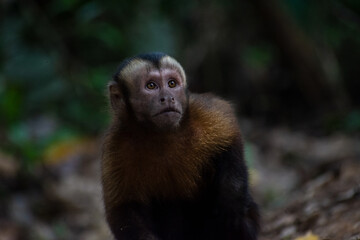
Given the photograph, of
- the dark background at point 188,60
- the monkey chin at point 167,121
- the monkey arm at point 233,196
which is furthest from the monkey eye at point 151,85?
the dark background at point 188,60

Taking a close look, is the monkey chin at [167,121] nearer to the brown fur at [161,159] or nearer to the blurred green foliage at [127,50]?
the brown fur at [161,159]

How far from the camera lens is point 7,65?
948 centimetres

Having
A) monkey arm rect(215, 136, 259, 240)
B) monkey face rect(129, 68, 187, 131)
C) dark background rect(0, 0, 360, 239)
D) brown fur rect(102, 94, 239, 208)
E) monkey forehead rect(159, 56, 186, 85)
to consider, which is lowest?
monkey arm rect(215, 136, 259, 240)

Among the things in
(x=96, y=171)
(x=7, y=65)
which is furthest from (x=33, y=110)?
(x=96, y=171)

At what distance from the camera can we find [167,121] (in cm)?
402

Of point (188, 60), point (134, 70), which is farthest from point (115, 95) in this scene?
point (188, 60)

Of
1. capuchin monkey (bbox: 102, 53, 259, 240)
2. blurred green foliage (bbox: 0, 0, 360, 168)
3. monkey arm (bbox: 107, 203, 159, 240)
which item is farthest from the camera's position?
blurred green foliage (bbox: 0, 0, 360, 168)

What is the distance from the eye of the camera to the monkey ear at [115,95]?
4387 millimetres

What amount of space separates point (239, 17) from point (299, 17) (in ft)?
13.2

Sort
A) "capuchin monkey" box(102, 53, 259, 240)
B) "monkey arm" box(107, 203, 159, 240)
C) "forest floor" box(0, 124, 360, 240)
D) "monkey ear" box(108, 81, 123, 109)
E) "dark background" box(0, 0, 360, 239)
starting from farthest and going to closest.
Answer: "dark background" box(0, 0, 360, 239) < "forest floor" box(0, 124, 360, 240) < "monkey ear" box(108, 81, 123, 109) < "capuchin monkey" box(102, 53, 259, 240) < "monkey arm" box(107, 203, 159, 240)

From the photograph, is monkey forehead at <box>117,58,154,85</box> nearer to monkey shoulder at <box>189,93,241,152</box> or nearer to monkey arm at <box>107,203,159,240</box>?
monkey shoulder at <box>189,93,241,152</box>

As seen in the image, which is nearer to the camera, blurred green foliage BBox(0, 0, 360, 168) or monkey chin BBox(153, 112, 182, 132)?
monkey chin BBox(153, 112, 182, 132)

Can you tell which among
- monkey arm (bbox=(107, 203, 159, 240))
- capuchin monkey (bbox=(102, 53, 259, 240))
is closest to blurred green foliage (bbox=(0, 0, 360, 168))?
capuchin monkey (bbox=(102, 53, 259, 240))

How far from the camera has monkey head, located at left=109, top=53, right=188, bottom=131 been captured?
4047 mm
